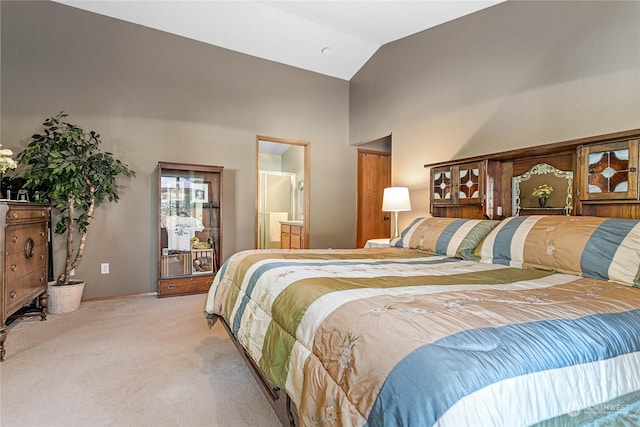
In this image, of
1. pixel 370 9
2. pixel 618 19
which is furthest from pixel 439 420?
pixel 370 9

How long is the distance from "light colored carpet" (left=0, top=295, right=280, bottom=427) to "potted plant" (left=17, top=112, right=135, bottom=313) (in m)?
0.54

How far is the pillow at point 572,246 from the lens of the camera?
159cm

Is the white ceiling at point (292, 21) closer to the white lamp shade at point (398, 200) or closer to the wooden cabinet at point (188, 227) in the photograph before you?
the wooden cabinet at point (188, 227)

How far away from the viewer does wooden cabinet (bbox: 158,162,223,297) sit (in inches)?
147

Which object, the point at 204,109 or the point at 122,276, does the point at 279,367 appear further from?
the point at 204,109

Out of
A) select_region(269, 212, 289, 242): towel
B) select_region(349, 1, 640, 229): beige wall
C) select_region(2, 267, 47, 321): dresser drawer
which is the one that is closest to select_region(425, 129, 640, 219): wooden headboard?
select_region(349, 1, 640, 229): beige wall

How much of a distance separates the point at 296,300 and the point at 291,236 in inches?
170

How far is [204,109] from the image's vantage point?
4.06 m

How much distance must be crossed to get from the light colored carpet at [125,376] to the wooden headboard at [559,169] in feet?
8.02

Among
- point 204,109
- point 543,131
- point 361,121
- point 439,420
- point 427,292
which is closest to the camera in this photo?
point 439,420

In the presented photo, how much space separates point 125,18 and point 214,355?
3779 mm

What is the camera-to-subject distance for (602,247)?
167cm

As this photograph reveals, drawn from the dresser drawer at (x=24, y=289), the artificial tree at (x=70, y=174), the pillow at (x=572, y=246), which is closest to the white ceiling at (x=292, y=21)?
the artificial tree at (x=70, y=174)

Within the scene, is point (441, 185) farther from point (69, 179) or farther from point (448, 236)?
point (69, 179)
